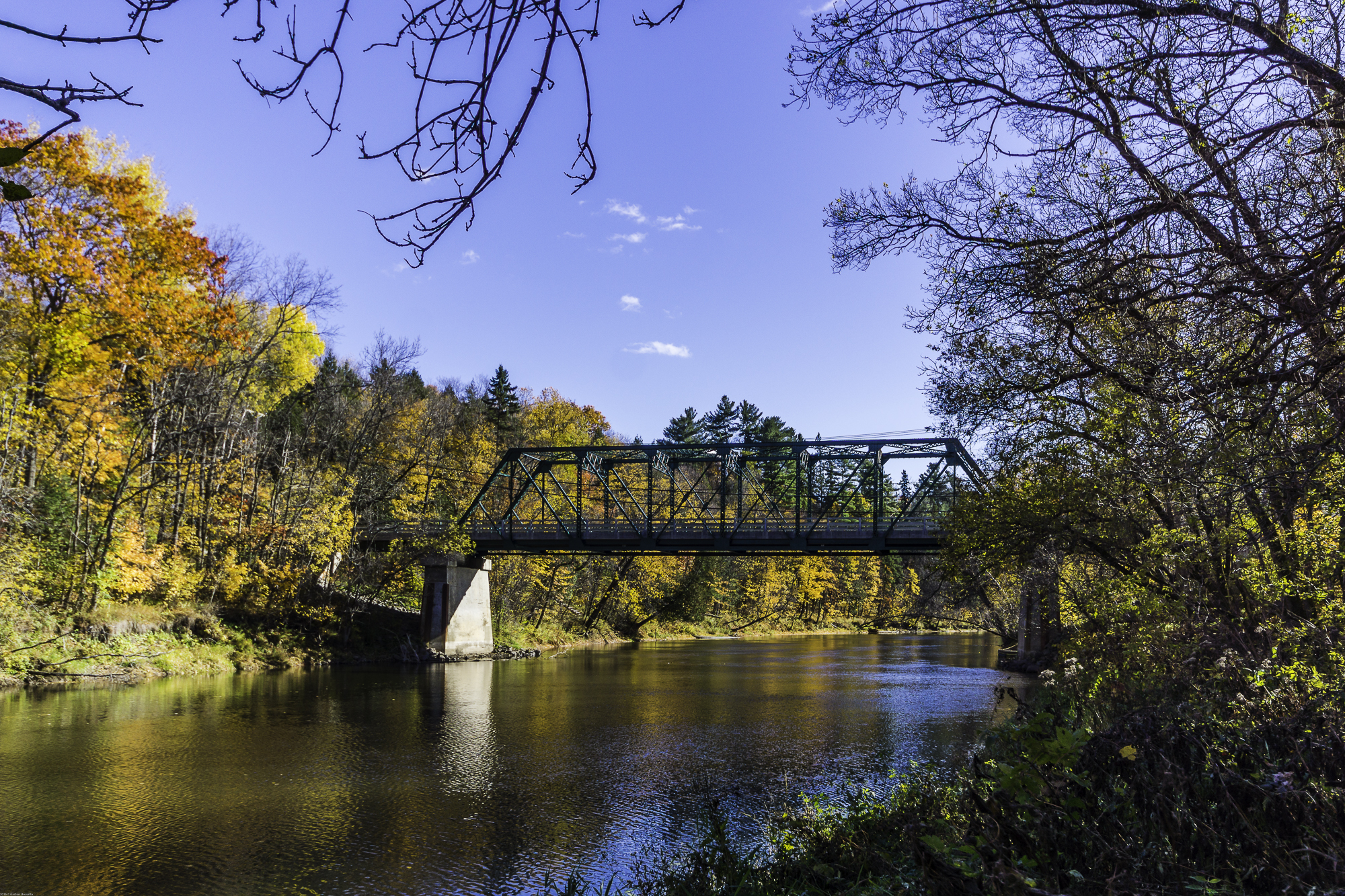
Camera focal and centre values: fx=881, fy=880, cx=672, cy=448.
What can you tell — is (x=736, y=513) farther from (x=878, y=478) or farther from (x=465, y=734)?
(x=465, y=734)

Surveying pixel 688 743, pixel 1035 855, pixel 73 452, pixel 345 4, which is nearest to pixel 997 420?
pixel 688 743

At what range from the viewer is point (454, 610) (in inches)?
1430

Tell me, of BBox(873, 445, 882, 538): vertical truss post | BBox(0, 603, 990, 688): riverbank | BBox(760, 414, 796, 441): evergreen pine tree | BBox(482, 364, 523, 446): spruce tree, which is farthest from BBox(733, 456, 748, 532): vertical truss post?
BBox(760, 414, 796, 441): evergreen pine tree

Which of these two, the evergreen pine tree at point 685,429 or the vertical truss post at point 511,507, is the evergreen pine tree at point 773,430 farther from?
the vertical truss post at point 511,507

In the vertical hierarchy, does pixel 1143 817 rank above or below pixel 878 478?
below

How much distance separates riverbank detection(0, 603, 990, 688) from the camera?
2123 centimetres

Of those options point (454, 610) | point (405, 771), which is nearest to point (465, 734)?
point (405, 771)

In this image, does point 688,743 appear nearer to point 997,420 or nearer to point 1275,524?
point 997,420

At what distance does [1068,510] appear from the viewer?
41.0 feet

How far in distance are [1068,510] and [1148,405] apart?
3.39m

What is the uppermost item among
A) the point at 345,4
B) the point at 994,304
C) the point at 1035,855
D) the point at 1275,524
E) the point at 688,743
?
the point at 994,304

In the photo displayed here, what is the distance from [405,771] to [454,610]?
2269 centimetres

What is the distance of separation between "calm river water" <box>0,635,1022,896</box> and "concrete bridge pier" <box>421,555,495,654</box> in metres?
9.00

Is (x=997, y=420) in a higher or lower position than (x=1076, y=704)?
higher
